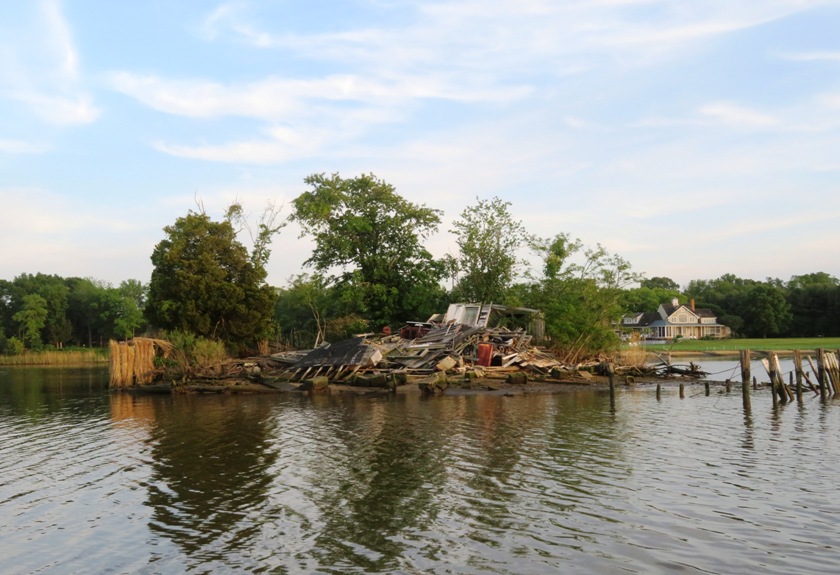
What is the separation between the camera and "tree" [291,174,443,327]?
5153 cm

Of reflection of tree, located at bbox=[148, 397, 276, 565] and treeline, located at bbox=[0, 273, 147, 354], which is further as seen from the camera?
treeline, located at bbox=[0, 273, 147, 354]

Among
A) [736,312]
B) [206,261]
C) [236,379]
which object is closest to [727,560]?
[236,379]

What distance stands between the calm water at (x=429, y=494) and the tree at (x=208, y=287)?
56.4 ft

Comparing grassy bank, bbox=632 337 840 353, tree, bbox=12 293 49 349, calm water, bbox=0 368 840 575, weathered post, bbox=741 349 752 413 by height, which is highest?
tree, bbox=12 293 49 349


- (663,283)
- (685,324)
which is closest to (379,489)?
(685,324)

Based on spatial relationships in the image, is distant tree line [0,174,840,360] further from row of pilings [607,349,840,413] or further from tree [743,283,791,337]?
tree [743,283,791,337]

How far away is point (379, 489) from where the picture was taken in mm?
14984

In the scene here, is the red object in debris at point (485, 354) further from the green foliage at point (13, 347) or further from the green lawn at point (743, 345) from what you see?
the green foliage at point (13, 347)

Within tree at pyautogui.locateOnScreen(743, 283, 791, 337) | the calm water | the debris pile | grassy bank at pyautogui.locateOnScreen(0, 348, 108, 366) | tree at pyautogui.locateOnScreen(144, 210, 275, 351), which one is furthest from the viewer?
tree at pyautogui.locateOnScreen(743, 283, 791, 337)

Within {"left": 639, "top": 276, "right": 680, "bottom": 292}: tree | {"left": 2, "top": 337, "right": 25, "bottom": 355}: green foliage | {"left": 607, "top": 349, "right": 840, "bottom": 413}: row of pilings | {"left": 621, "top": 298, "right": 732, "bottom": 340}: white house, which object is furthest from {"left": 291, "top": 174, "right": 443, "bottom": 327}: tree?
{"left": 639, "top": 276, "right": 680, "bottom": 292}: tree

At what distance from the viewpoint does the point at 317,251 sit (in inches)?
2092

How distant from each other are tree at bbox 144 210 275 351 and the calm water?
1719 cm

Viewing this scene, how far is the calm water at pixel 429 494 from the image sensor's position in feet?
35.0

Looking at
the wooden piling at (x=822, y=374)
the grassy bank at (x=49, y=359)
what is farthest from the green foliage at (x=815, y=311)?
the grassy bank at (x=49, y=359)
